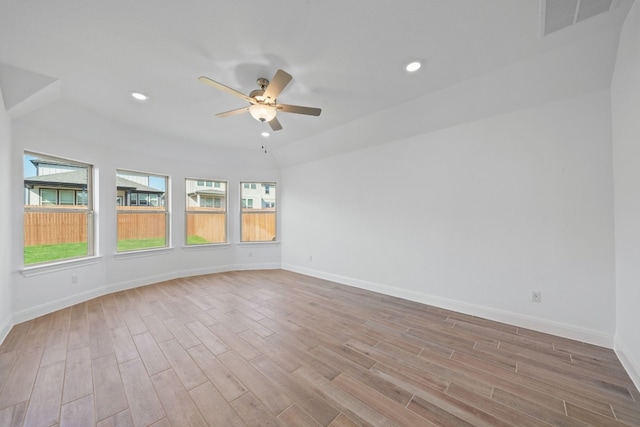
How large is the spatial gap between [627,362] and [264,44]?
4.10 metres

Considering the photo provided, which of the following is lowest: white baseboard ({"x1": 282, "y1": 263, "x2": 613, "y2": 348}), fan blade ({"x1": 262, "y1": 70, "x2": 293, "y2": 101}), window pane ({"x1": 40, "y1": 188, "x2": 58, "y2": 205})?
white baseboard ({"x1": 282, "y1": 263, "x2": 613, "y2": 348})

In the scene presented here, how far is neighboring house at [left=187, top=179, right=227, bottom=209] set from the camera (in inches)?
197

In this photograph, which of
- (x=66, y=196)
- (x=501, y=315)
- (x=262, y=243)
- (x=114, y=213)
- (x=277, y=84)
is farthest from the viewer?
(x=262, y=243)

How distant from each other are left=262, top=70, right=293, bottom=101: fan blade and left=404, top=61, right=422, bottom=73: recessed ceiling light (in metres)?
1.23

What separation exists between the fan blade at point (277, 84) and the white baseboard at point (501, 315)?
3247 mm

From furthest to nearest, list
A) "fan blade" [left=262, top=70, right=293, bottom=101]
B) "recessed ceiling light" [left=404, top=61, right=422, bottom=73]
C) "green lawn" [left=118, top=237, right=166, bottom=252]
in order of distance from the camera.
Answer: "green lawn" [left=118, top=237, right=166, bottom=252] → "recessed ceiling light" [left=404, top=61, right=422, bottom=73] → "fan blade" [left=262, top=70, right=293, bottom=101]

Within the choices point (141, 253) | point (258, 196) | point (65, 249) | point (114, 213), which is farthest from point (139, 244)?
point (258, 196)

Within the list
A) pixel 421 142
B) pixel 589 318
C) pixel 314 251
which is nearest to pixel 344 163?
pixel 421 142

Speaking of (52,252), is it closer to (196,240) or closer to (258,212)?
(196,240)

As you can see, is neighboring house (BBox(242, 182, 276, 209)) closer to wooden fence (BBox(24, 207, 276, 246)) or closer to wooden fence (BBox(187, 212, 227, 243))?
wooden fence (BBox(24, 207, 276, 246))

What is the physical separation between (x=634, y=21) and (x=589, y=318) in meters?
2.59

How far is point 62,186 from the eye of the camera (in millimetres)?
3344

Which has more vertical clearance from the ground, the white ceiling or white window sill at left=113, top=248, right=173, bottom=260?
the white ceiling

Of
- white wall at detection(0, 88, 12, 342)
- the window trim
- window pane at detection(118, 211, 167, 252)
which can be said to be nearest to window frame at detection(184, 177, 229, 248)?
the window trim
